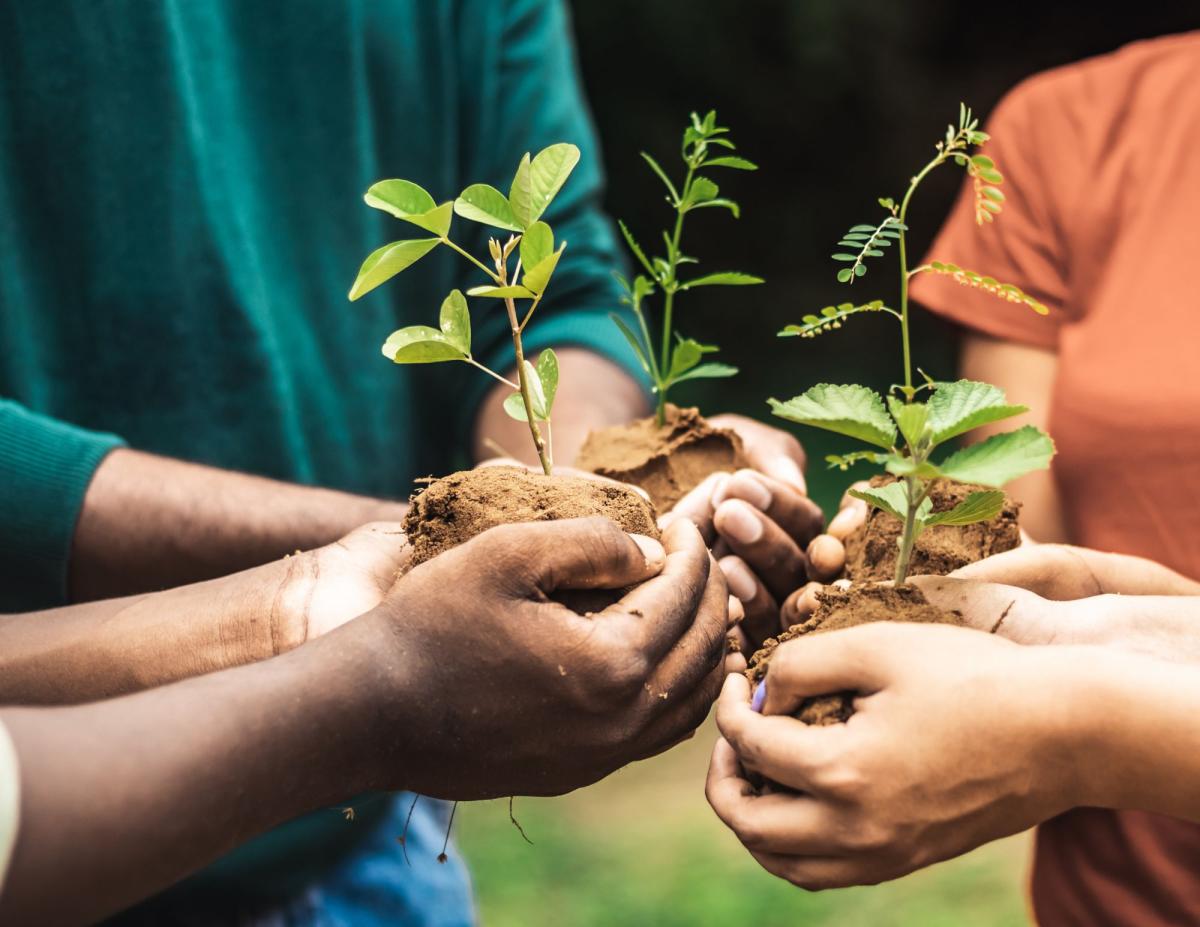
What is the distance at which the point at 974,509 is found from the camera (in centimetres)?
122

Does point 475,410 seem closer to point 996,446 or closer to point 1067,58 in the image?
point 996,446

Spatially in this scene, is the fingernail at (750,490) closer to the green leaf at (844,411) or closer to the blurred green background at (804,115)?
the green leaf at (844,411)

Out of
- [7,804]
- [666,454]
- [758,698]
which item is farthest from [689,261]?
[7,804]

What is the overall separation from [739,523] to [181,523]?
2.61 feet

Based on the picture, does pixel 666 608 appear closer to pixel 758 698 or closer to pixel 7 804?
pixel 758 698

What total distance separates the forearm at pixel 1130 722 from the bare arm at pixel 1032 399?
2.69ft

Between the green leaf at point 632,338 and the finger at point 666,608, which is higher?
the green leaf at point 632,338

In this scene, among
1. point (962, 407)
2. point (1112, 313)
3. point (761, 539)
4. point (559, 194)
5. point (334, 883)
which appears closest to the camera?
point (962, 407)

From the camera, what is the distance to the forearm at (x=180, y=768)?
36.0 inches

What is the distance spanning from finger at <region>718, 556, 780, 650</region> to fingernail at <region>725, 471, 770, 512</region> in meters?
0.08

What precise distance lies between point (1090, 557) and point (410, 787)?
2.91ft

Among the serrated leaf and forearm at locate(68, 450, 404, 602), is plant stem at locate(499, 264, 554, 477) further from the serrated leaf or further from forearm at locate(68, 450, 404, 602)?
forearm at locate(68, 450, 404, 602)

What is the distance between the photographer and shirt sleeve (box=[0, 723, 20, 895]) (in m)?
0.88

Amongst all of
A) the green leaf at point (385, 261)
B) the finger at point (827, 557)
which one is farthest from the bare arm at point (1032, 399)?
the green leaf at point (385, 261)
